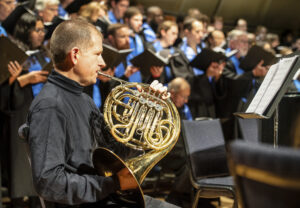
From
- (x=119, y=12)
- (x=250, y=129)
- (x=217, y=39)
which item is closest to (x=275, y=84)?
(x=250, y=129)

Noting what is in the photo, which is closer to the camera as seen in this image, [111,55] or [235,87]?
[111,55]

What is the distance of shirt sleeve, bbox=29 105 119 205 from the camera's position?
141 centimetres

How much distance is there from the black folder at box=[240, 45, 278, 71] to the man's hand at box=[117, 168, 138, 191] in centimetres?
328

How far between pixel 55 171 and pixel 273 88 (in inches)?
43.7

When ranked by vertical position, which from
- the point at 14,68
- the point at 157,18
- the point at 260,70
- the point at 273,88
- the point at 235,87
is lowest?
the point at 235,87

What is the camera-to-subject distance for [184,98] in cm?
382

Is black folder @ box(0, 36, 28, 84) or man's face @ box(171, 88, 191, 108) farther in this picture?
man's face @ box(171, 88, 191, 108)

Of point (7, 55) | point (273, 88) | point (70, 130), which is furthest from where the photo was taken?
point (7, 55)

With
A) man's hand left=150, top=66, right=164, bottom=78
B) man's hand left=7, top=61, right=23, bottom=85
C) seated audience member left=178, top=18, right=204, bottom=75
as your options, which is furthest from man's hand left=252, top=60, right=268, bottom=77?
man's hand left=7, top=61, right=23, bottom=85

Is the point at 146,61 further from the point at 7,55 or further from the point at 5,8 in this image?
the point at 5,8

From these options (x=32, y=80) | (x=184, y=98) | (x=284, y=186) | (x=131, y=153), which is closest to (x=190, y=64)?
(x=184, y=98)

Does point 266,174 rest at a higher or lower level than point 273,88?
higher

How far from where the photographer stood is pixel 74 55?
161 cm

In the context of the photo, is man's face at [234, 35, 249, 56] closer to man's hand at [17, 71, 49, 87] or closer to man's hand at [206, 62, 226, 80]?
man's hand at [206, 62, 226, 80]
